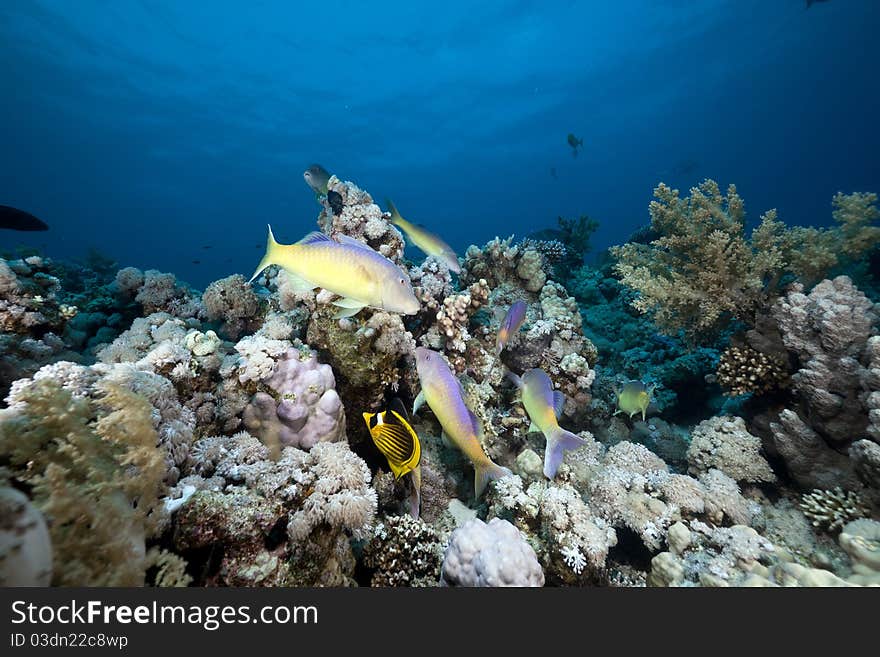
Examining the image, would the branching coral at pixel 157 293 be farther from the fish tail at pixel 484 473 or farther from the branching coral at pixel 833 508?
the branching coral at pixel 833 508

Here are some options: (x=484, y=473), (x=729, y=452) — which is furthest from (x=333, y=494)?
(x=729, y=452)

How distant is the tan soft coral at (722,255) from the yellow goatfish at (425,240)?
257cm

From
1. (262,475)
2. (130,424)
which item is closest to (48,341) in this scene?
(130,424)

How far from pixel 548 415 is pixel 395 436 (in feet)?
4.58

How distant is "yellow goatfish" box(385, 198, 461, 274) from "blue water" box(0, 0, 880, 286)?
121 ft

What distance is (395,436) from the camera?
94.5 inches

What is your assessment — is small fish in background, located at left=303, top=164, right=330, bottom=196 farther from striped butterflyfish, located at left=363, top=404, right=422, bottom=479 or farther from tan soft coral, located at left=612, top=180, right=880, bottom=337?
tan soft coral, located at left=612, top=180, right=880, bottom=337

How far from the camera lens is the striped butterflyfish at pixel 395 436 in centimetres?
238

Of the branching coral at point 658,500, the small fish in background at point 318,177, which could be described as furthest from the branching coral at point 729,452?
the small fish in background at point 318,177

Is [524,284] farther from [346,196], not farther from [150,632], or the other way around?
[150,632]

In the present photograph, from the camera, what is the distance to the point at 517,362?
482cm

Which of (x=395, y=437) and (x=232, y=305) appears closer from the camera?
(x=395, y=437)

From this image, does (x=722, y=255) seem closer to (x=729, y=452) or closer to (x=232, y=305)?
(x=729, y=452)

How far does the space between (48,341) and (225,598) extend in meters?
3.54
